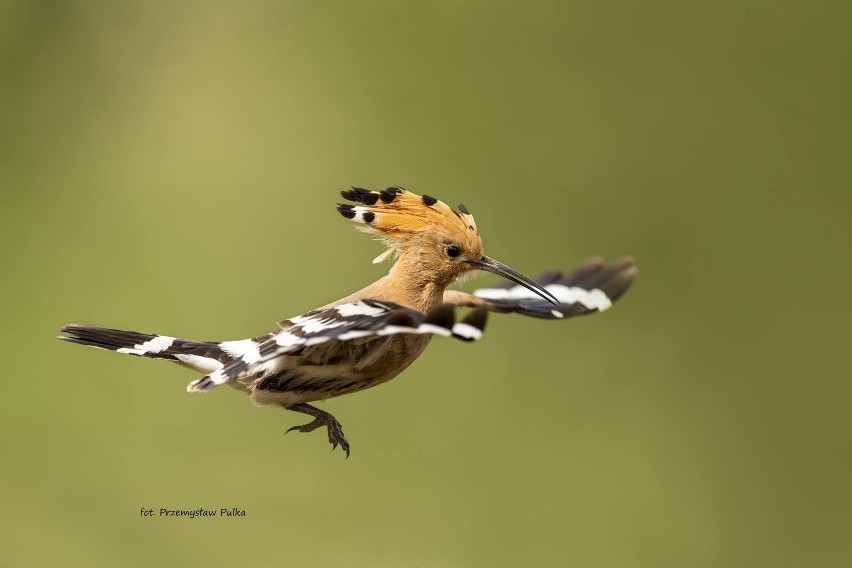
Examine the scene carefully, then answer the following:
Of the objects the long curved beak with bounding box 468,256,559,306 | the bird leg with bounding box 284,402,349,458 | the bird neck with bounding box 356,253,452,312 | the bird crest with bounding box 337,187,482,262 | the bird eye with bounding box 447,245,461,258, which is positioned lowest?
the bird leg with bounding box 284,402,349,458

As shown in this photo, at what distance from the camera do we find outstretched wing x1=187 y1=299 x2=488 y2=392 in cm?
142

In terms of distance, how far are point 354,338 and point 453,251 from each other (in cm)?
30

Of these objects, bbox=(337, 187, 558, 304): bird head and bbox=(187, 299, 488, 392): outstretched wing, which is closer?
bbox=(187, 299, 488, 392): outstretched wing

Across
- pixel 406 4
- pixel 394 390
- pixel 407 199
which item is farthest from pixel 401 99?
pixel 407 199

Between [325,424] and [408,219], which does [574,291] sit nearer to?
[408,219]

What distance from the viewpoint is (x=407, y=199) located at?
68.4 inches

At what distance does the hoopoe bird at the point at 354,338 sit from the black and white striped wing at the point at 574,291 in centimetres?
20

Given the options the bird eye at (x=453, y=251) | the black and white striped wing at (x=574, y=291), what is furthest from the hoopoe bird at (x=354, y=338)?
the black and white striped wing at (x=574, y=291)

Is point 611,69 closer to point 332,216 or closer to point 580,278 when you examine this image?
point 332,216

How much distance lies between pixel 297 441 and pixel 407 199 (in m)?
2.06

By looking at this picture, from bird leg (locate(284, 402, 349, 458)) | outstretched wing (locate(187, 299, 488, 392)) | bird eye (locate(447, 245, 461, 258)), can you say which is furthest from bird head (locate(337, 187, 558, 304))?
bird leg (locate(284, 402, 349, 458))

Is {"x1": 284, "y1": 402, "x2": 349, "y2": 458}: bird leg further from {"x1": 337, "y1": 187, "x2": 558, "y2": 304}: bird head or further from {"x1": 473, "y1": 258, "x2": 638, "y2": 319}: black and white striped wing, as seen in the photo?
{"x1": 473, "y1": 258, "x2": 638, "y2": 319}: black and white striped wing

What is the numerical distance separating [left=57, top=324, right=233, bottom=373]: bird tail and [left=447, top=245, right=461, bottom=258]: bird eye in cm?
39

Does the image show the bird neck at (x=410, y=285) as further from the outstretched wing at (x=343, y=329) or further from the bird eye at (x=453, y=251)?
the outstretched wing at (x=343, y=329)
